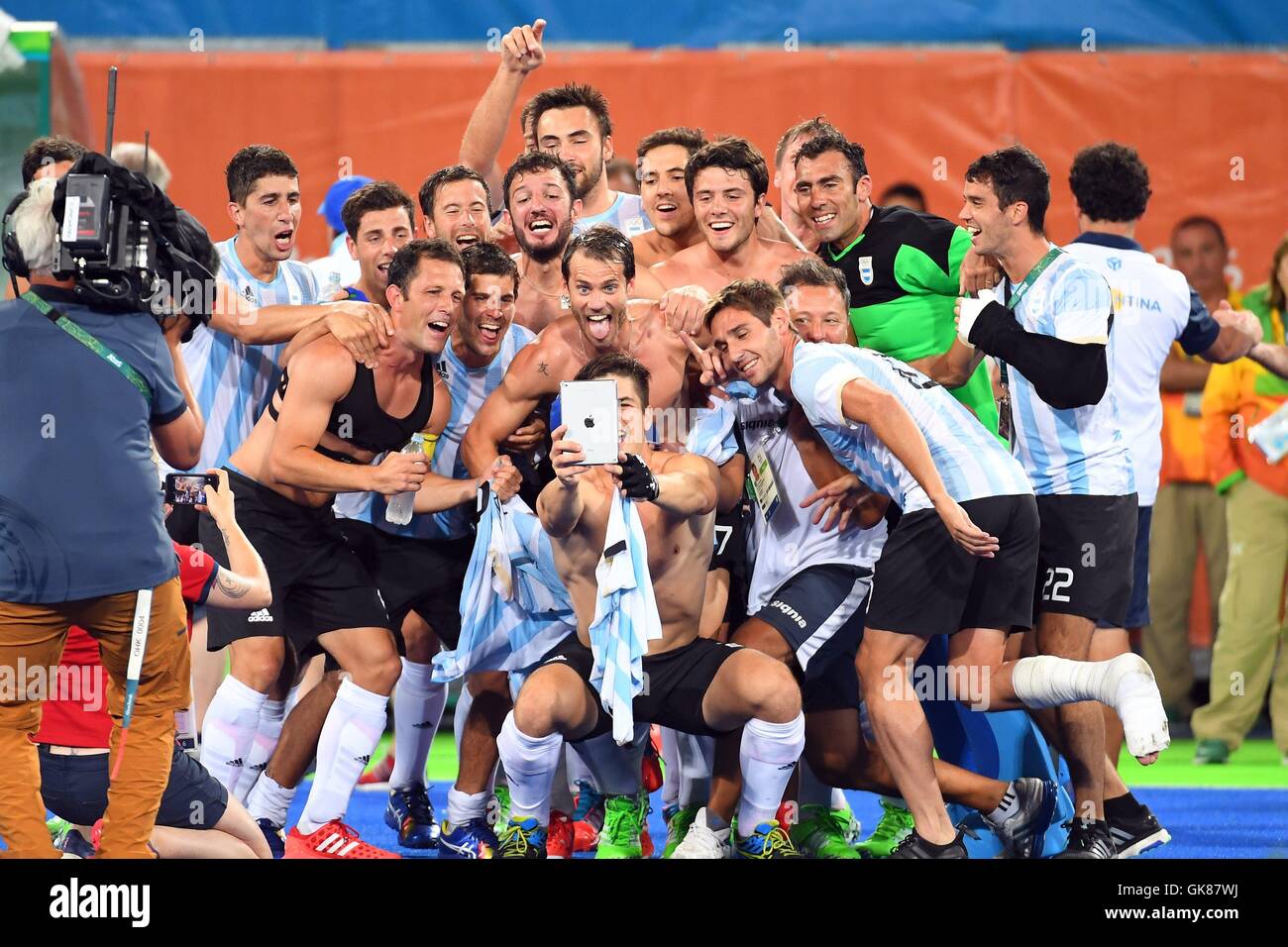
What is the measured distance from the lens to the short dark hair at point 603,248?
5328 millimetres

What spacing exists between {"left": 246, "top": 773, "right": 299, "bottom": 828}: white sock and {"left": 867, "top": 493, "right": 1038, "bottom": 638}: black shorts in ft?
6.85

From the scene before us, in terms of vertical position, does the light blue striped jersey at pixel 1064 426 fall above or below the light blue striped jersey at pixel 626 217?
below

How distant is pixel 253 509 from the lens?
5.55 metres

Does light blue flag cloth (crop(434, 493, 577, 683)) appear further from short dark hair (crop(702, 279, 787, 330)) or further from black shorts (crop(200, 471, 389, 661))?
short dark hair (crop(702, 279, 787, 330))

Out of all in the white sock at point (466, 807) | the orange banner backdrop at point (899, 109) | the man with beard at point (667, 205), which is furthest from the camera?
the orange banner backdrop at point (899, 109)

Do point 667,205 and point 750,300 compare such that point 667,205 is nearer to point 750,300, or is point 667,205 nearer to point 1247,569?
point 750,300

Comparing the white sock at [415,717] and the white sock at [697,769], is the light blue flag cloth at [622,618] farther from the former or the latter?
the white sock at [415,717]

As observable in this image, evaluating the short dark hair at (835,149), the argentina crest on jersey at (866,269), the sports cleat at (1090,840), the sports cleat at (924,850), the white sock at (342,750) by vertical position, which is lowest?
the sports cleat at (1090,840)

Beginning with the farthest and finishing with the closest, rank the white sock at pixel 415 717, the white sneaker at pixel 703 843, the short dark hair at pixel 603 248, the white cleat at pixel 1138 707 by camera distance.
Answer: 1. the white sock at pixel 415 717
2. the short dark hair at pixel 603 248
3. the white sneaker at pixel 703 843
4. the white cleat at pixel 1138 707

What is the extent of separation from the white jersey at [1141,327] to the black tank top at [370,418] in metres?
2.50

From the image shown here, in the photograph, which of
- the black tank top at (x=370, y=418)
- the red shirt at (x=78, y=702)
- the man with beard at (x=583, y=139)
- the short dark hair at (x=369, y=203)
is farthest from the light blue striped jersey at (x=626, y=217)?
the red shirt at (x=78, y=702)
